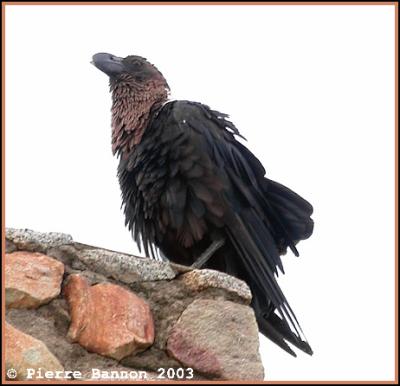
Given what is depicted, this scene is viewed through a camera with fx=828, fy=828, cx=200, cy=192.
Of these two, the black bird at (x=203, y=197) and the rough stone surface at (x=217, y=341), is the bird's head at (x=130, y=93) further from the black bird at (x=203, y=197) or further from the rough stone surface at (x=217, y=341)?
the rough stone surface at (x=217, y=341)

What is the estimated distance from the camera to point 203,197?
4.80m

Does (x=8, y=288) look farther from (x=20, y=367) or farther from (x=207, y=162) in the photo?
(x=207, y=162)

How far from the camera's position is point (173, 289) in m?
3.27

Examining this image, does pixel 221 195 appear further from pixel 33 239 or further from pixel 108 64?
pixel 33 239

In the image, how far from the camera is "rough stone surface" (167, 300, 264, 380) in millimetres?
3057

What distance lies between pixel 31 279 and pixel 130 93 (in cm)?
283

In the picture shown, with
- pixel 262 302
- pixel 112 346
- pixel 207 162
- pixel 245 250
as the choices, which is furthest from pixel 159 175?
pixel 112 346

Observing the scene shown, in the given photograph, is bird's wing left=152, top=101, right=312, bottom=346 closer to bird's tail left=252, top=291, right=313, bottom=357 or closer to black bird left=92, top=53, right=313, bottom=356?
black bird left=92, top=53, right=313, bottom=356

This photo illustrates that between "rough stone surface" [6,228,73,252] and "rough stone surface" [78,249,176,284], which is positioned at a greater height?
"rough stone surface" [6,228,73,252]

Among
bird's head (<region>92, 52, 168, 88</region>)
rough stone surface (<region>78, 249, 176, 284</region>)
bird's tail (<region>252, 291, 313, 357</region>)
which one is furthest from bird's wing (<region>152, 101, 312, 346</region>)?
rough stone surface (<region>78, 249, 176, 284</region>)

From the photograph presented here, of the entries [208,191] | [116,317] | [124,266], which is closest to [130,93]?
[208,191]

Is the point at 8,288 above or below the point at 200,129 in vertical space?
below

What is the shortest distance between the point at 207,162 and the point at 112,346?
2.10 metres

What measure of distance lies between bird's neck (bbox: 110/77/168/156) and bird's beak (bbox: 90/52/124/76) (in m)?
0.11
